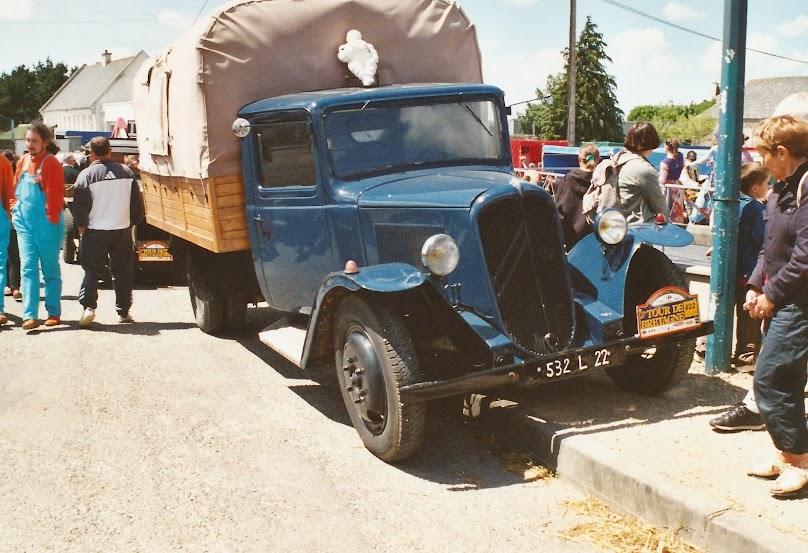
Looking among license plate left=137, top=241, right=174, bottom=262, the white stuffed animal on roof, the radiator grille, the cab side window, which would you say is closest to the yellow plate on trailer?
the radiator grille

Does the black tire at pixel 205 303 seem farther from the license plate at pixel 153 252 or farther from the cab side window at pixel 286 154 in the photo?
the license plate at pixel 153 252

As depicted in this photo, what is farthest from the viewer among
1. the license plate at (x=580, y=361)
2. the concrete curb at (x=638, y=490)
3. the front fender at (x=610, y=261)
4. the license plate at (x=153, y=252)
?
the license plate at (x=153, y=252)

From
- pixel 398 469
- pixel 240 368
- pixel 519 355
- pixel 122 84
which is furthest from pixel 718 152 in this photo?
pixel 122 84

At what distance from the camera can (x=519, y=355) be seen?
4.85m

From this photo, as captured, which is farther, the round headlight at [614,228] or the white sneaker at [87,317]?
the white sneaker at [87,317]

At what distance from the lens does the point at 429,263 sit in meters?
4.71

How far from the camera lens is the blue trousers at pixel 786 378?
3.85 m

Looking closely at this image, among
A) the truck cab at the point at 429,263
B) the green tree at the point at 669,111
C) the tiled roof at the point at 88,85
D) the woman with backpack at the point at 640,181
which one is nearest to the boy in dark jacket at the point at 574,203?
Result: the woman with backpack at the point at 640,181

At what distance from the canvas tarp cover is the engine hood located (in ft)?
5.39

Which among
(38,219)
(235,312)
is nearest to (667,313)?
(235,312)

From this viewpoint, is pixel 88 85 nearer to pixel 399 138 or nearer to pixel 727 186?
pixel 399 138

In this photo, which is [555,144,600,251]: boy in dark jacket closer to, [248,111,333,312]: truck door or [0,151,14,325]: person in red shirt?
[248,111,333,312]: truck door

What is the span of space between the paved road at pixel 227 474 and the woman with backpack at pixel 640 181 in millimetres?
2401

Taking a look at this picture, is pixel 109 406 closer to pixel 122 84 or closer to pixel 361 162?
pixel 361 162
